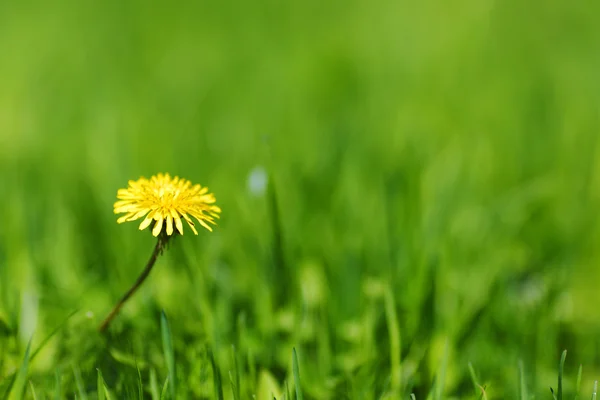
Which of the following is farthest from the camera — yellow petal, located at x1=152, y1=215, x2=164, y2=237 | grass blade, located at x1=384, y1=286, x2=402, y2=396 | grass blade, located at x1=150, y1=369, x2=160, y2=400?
grass blade, located at x1=384, y1=286, x2=402, y2=396

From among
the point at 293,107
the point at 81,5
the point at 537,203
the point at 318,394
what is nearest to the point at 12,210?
the point at 318,394

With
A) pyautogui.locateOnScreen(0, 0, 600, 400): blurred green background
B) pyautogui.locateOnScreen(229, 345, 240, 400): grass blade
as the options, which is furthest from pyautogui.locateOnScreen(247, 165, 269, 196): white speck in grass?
pyautogui.locateOnScreen(229, 345, 240, 400): grass blade

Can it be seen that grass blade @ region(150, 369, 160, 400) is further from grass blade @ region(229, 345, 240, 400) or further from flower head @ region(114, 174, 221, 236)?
flower head @ region(114, 174, 221, 236)

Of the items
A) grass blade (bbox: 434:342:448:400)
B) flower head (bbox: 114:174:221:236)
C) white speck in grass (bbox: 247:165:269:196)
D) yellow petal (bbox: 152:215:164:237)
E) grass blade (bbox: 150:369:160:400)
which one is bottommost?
grass blade (bbox: 434:342:448:400)

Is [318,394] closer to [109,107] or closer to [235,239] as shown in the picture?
[235,239]

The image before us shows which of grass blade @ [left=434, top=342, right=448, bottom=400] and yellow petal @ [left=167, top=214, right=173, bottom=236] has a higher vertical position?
yellow petal @ [left=167, top=214, right=173, bottom=236]

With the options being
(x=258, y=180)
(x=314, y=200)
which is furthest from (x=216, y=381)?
(x=314, y=200)

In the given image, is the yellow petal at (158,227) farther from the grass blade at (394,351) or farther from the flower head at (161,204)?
the grass blade at (394,351)

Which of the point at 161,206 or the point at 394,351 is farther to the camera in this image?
the point at 394,351

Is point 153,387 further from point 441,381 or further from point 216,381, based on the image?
point 441,381
